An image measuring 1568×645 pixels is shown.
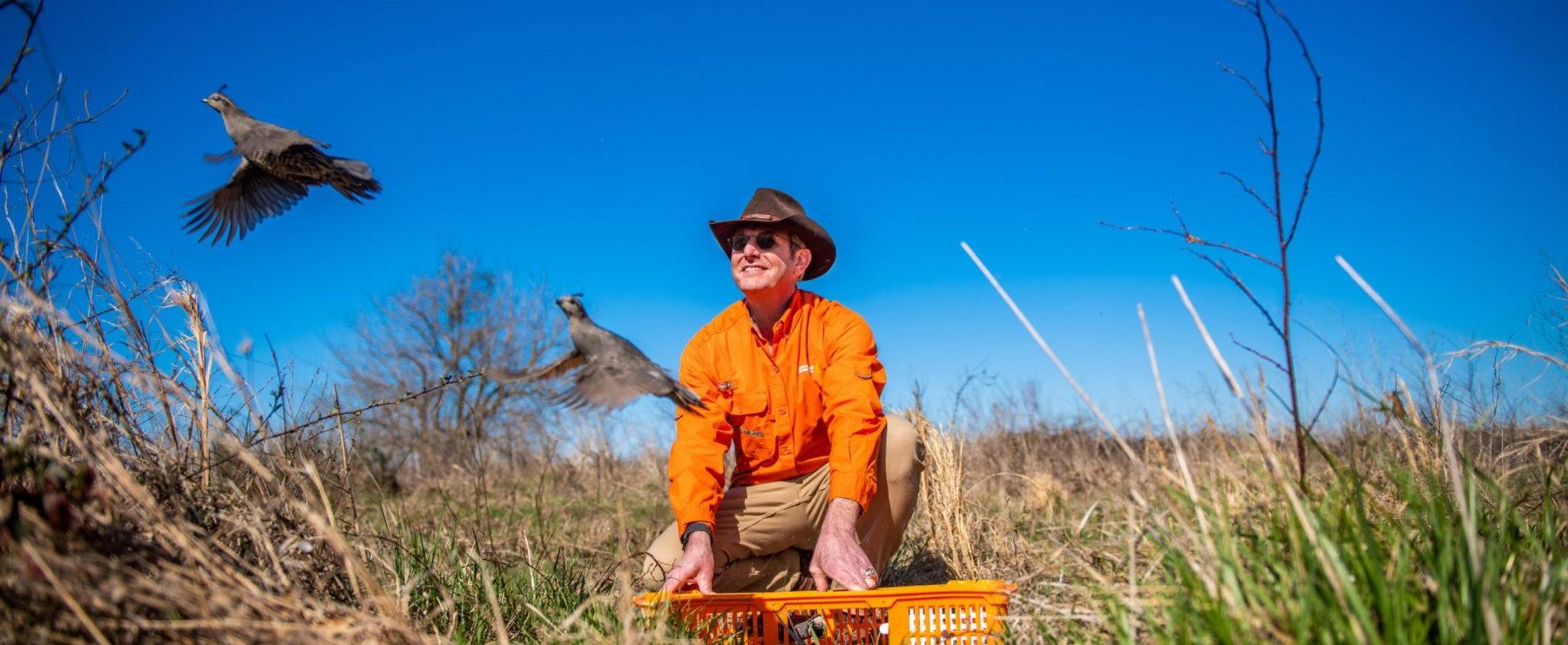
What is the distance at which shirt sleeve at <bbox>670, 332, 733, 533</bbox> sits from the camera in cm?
344

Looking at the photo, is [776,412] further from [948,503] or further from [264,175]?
[264,175]

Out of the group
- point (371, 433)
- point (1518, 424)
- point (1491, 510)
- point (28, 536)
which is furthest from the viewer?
point (371, 433)

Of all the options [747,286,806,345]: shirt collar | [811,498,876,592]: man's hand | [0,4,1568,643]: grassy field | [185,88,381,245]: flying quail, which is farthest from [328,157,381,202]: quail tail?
[811,498,876,592]: man's hand

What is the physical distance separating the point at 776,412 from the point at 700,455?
1.38 ft

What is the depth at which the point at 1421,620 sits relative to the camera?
5.97ft

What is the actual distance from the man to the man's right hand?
0.92 ft

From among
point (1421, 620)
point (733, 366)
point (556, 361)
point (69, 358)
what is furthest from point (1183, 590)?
point (69, 358)

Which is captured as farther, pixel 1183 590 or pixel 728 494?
pixel 728 494

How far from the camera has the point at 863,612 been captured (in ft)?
10.1

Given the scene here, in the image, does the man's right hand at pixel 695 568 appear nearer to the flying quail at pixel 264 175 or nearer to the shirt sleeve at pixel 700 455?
the shirt sleeve at pixel 700 455

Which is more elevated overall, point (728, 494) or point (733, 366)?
point (733, 366)

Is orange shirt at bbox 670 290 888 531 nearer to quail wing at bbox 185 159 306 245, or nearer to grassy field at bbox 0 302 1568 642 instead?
grassy field at bbox 0 302 1568 642

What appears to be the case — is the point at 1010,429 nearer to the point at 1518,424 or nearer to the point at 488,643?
the point at 1518,424

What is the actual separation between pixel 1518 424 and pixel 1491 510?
2.24m
